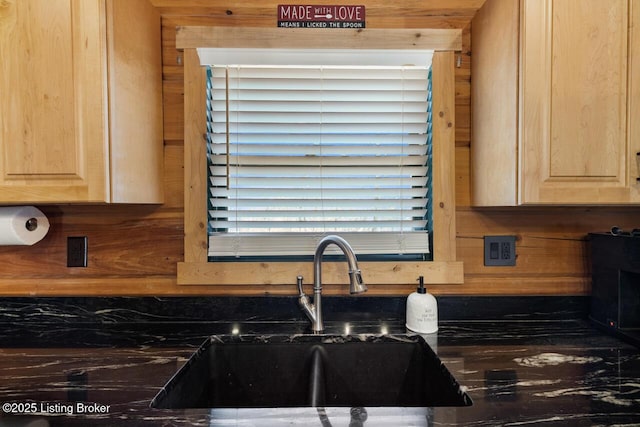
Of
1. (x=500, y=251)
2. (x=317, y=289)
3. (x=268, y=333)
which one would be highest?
(x=500, y=251)

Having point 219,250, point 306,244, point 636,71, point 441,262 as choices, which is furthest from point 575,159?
point 219,250

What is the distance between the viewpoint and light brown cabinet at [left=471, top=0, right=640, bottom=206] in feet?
3.62

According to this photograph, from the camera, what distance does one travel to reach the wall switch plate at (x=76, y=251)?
143cm

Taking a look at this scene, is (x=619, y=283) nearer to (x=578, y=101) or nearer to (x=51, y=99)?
(x=578, y=101)

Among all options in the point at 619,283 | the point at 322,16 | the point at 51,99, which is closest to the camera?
the point at 51,99

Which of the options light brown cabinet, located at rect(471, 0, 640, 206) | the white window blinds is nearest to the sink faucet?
the white window blinds

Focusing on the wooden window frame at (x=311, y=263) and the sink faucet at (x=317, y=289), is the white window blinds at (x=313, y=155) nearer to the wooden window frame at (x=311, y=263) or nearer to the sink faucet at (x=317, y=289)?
the wooden window frame at (x=311, y=263)

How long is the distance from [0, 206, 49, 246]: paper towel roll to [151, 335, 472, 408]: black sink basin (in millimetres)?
732

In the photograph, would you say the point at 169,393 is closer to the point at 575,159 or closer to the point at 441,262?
the point at 441,262

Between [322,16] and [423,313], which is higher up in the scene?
[322,16]

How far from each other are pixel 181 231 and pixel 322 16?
1.00 metres

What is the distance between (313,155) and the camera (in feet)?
4.73

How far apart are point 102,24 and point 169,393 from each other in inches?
42.0

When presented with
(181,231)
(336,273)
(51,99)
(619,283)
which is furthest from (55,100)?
(619,283)
